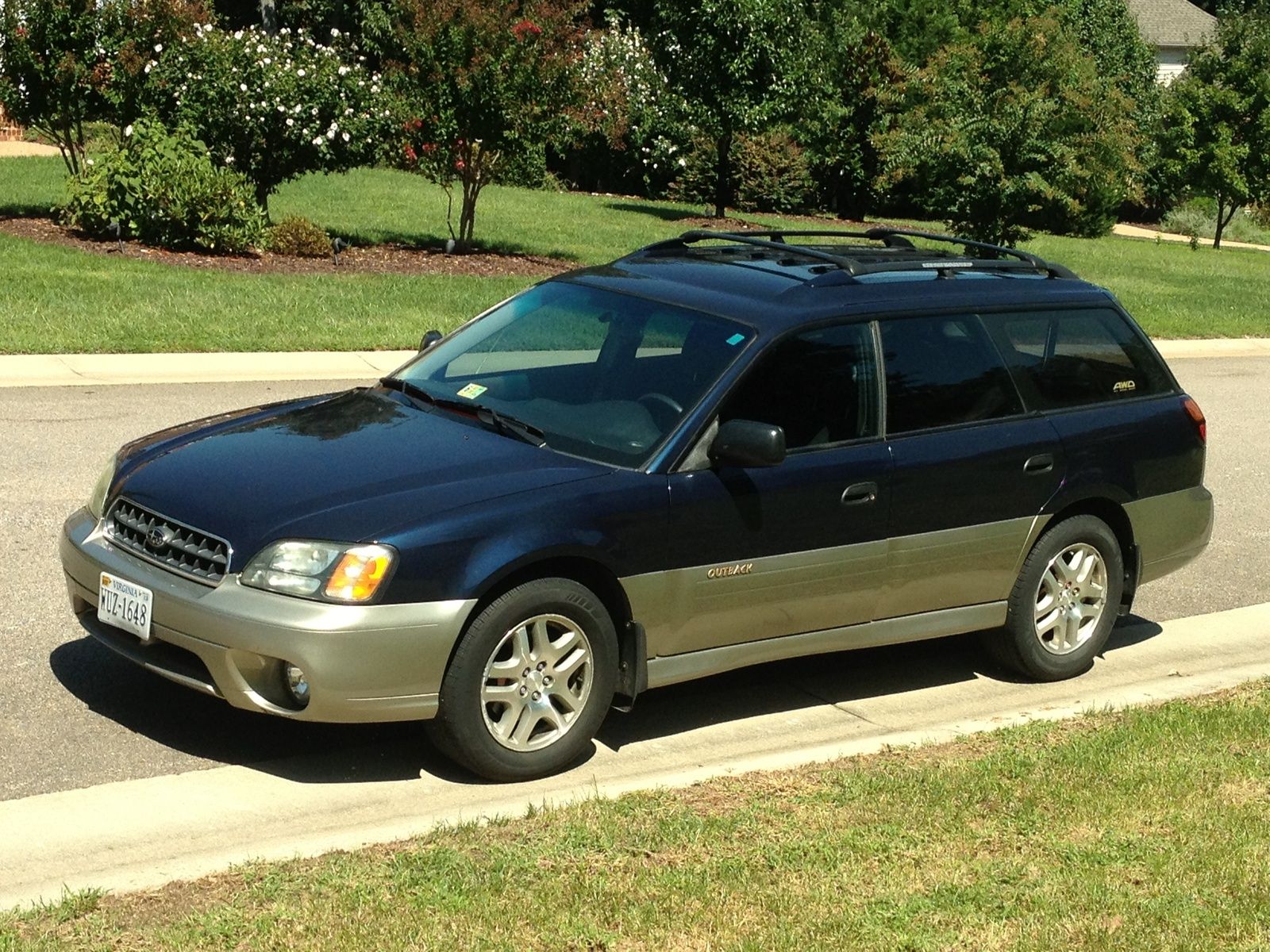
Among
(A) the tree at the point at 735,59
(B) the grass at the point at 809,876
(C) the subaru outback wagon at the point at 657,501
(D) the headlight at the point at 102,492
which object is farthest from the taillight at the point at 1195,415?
(A) the tree at the point at 735,59

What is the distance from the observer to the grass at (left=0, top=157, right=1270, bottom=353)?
1557 centimetres

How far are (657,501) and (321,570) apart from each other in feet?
4.06

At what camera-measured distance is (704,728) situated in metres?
6.62

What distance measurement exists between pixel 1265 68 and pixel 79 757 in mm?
39836

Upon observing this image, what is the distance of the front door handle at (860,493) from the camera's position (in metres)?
6.51

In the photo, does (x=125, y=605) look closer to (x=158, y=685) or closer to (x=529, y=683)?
(x=158, y=685)

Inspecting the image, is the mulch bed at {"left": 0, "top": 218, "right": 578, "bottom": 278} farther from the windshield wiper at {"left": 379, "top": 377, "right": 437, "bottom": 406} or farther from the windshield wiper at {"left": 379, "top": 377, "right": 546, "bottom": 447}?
the windshield wiper at {"left": 379, "top": 377, "right": 546, "bottom": 447}

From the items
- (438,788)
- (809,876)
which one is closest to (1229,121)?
(438,788)

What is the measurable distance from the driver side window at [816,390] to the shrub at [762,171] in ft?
102

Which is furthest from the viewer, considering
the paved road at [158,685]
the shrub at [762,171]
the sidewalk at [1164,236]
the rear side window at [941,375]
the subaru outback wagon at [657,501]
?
the sidewalk at [1164,236]

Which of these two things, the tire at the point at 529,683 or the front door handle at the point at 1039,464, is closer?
the tire at the point at 529,683

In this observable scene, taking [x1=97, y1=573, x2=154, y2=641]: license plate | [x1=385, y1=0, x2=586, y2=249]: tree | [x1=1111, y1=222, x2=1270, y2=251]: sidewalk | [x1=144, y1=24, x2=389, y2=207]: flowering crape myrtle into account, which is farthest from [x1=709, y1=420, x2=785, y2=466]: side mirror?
[x1=1111, y1=222, x2=1270, y2=251]: sidewalk

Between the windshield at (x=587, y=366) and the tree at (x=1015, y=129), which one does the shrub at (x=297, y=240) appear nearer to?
the tree at (x=1015, y=129)

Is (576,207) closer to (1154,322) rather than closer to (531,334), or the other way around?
(1154,322)
